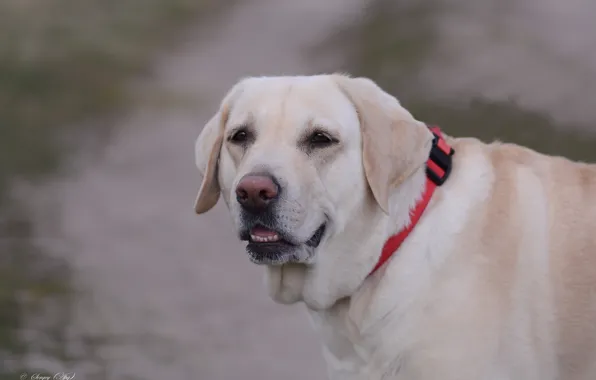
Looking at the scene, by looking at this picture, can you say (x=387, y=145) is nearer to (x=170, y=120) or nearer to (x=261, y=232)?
(x=261, y=232)

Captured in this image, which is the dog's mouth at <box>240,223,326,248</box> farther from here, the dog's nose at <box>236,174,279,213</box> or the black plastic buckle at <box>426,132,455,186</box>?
the black plastic buckle at <box>426,132,455,186</box>

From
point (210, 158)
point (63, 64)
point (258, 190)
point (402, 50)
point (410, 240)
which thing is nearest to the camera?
point (258, 190)

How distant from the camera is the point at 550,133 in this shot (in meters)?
3.89

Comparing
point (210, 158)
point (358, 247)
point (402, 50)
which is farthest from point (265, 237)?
point (402, 50)

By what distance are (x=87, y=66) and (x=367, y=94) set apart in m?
3.23

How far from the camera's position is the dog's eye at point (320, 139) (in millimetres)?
1921

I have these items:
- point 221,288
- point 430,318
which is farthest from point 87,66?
point 430,318

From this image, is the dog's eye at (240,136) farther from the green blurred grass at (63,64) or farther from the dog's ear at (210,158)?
the green blurred grass at (63,64)

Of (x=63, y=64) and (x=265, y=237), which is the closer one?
(x=265, y=237)

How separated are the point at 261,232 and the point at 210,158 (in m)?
0.38

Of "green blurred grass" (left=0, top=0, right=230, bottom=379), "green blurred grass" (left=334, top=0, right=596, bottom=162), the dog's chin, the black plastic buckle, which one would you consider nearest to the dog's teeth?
the dog's chin

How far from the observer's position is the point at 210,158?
2.13 meters

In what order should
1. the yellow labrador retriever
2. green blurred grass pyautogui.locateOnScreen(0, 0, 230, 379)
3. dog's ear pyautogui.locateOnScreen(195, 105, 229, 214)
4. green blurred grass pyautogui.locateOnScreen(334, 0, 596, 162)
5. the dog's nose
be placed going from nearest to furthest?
the dog's nose → the yellow labrador retriever → dog's ear pyautogui.locateOnScreen(195, 105, 229, 214) → green blurred grass pyautogui.locateOnScreen(334, 0, 596, 162) → green blurred grass pyautogui.locateOnScreen(0, 0, 230, 379)

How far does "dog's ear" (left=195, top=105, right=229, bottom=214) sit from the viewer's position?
2.13 m
